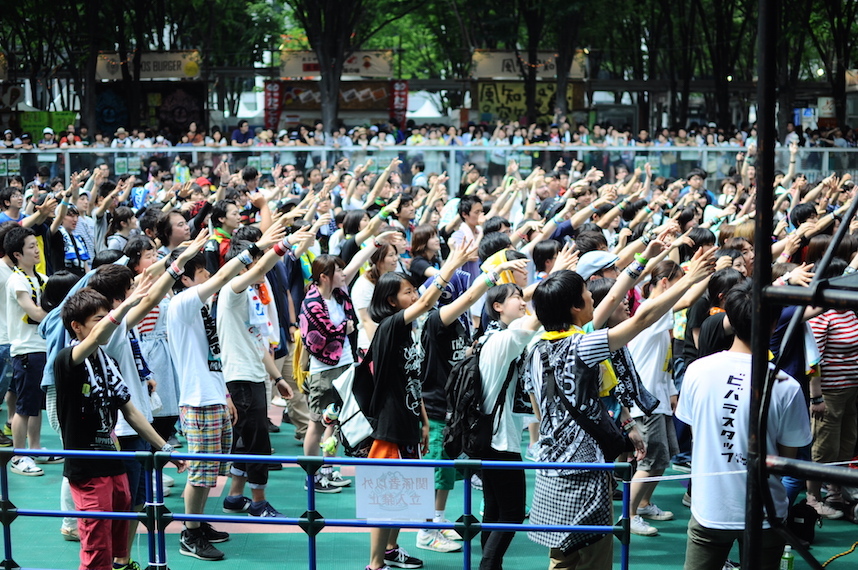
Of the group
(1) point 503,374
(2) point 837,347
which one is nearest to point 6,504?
(1) point 503,374

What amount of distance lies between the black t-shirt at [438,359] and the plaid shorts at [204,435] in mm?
1219

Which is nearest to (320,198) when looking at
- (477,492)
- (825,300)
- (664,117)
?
(477,492)

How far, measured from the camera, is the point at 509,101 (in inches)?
1337

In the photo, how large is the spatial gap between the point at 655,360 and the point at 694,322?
0.45 meters

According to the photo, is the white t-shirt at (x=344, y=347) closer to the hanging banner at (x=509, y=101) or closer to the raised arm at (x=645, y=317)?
the raised arm at (x=645, y=317)

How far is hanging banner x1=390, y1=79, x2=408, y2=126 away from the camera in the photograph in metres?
34.3

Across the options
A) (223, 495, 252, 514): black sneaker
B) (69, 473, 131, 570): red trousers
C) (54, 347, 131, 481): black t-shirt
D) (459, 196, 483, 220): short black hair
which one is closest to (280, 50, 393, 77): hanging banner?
(459, 196, 483, 220): short black hair

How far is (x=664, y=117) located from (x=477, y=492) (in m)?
39.0

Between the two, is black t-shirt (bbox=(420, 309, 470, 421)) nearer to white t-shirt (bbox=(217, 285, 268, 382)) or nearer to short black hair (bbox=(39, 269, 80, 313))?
white t-shirt (bbox=(217, 285, 268, 382))

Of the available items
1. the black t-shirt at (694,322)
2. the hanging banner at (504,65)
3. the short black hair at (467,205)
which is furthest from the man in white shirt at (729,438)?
the hanging banner at (504,65)

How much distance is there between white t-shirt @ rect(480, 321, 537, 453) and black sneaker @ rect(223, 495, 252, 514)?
2.10m

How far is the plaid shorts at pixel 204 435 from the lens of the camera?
18.9ft

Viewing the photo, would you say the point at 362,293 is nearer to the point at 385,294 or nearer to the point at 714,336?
the point at 385,294

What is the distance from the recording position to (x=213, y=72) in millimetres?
36406
